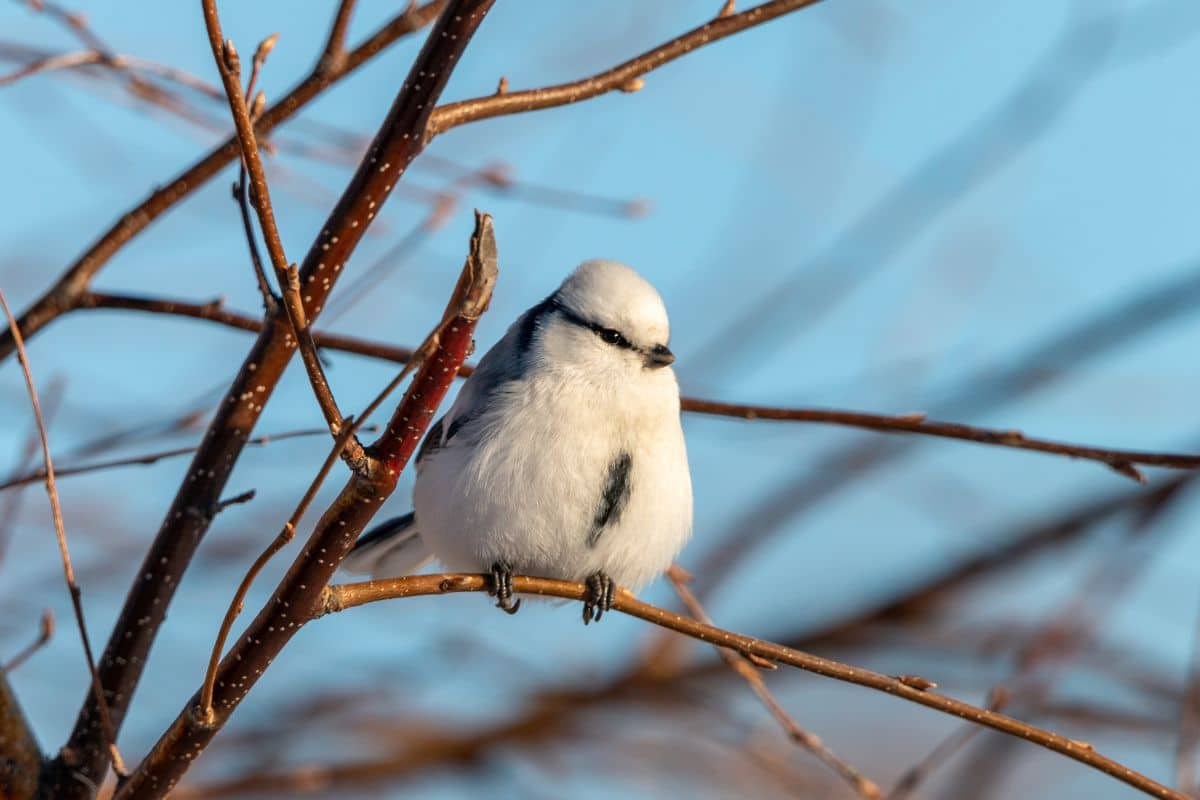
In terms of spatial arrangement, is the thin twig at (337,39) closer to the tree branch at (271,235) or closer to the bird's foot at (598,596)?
the tree branch at (271,235)

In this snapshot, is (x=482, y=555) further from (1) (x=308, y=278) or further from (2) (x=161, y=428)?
(1) (x=308, y=278)

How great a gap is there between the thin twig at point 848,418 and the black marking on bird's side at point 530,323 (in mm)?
356

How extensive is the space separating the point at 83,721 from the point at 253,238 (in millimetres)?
883

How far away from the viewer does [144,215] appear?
6.60 feet

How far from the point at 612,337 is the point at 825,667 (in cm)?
96

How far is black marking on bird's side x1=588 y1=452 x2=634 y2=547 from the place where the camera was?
221cm

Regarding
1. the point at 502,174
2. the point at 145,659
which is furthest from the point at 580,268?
the point at 145,659

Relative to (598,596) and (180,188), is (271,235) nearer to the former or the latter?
(180,188)

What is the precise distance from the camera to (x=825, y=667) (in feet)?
5.17

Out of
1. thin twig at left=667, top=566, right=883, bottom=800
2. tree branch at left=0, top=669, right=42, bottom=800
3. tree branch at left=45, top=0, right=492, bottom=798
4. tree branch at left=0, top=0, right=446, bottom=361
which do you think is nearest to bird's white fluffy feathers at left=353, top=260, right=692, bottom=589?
thin twig at left=667, top=566, right=883, bottom=800

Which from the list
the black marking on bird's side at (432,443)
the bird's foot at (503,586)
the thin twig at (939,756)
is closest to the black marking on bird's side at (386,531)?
the black marking on bird's side at (432,443)

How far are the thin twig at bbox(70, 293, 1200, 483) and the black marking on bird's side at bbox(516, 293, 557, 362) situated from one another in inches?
14.0

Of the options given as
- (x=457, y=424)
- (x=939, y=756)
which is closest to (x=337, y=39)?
(x=457, y=424)

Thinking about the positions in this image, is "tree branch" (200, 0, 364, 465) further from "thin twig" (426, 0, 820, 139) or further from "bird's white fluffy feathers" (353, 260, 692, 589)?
"bird's white fluffy feathers" (353, 260, 692, 589)
